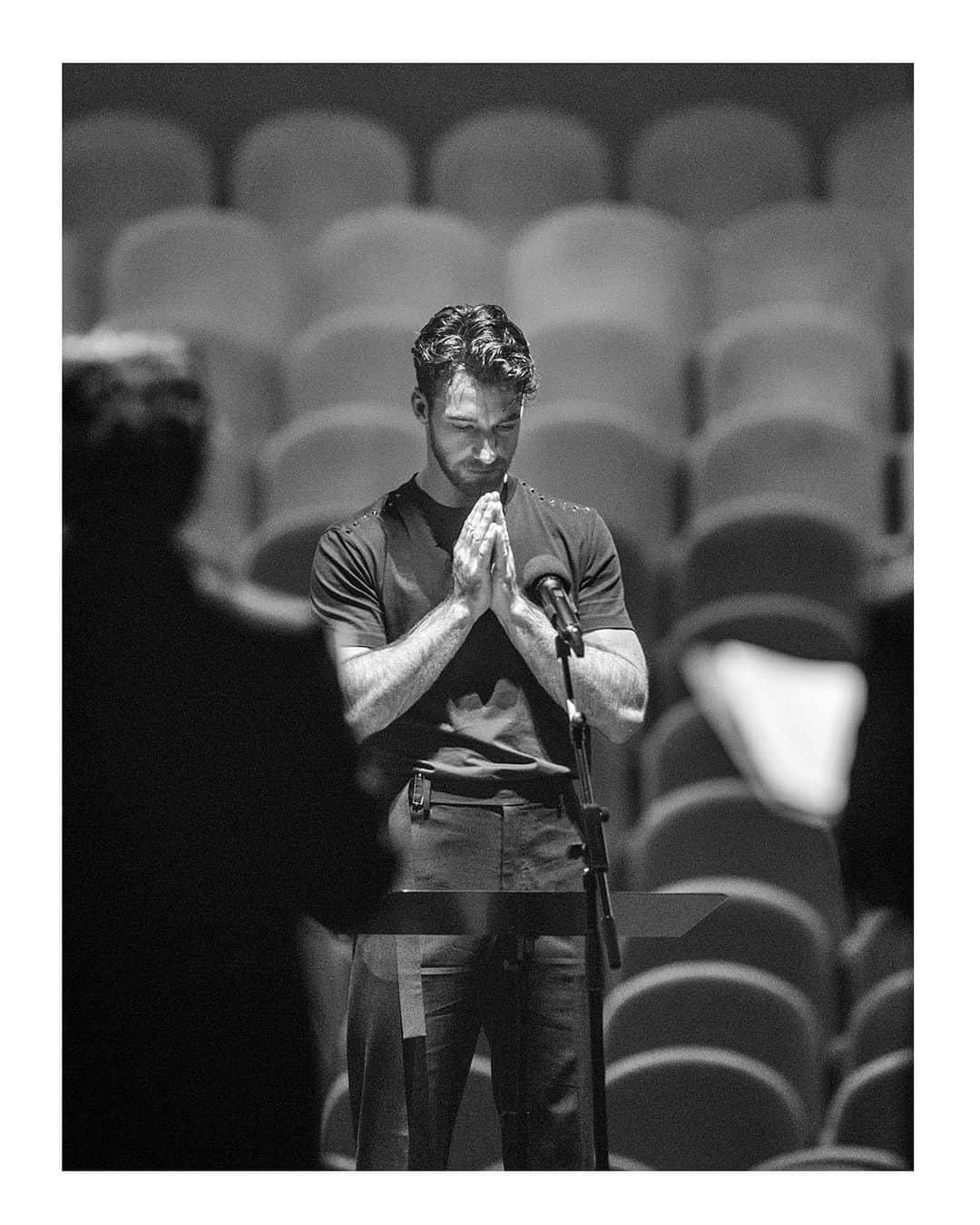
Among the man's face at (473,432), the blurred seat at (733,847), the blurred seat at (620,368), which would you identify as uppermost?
the blurred seat at (620,368)

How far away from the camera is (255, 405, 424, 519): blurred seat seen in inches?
112

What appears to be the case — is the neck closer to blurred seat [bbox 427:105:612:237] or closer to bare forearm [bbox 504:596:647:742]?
bare forearm [bbox 504:596:647:742]

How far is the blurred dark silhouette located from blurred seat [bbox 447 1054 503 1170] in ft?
0.84

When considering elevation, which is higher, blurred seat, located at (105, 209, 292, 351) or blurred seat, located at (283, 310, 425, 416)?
blurred seat, located at (105, 209, 292, 351)

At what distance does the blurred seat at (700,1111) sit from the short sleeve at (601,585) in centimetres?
75

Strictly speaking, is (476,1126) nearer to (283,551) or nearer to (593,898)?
(593,898)

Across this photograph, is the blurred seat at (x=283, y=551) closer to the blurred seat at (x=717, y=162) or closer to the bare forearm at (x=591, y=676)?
the bare forearm at (x=591, y=676)

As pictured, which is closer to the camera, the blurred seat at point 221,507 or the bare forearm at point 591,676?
the bare forearm at point 591,676

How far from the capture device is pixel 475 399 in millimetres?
2826

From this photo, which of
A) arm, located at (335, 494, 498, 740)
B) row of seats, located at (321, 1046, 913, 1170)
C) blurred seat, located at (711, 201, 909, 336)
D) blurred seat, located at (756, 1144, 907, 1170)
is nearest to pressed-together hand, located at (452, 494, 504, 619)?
arm, located at (335, 494, 498, 740)

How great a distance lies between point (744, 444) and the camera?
2.90 meters

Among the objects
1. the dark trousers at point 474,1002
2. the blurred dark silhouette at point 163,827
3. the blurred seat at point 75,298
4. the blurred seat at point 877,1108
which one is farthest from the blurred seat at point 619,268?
the blurred seat at point 877,1108

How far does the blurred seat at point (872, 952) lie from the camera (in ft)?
9.34
